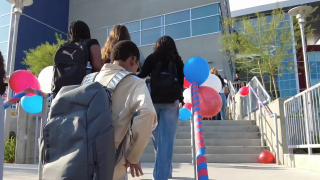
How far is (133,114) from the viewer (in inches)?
75.2

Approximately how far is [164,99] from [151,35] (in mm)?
18831

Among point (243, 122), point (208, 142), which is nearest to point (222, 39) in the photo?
point (243, 122)

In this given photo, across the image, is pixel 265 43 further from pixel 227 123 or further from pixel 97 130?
pixel 97 130

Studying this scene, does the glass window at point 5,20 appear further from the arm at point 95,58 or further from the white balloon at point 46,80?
the arm at point 95,58

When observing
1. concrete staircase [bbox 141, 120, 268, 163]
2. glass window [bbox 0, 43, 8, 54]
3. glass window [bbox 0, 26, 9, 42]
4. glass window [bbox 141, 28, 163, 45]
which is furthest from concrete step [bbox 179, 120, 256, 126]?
glass window [bbox 0, 26, 9, 42]

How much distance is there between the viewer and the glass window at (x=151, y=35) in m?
21.7

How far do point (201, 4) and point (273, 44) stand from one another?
5904mm

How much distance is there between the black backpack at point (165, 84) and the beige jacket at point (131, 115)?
1.51 m

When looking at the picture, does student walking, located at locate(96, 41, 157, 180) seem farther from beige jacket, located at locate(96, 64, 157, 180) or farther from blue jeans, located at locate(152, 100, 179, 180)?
blue jeans, located at locate(152, 100, 179, 180)

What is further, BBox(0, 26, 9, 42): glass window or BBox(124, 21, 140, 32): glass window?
BBox(0, 26, 9, 42): glass window

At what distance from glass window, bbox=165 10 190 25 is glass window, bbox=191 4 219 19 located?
46 cm

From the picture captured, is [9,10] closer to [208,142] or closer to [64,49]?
[208,142]

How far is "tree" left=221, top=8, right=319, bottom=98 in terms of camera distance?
659 inches

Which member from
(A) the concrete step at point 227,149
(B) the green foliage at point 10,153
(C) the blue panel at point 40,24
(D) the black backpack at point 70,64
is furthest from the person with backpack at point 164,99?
(C) the blue panel at point 40,24
